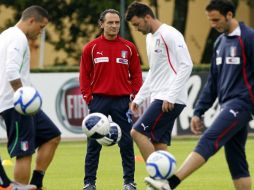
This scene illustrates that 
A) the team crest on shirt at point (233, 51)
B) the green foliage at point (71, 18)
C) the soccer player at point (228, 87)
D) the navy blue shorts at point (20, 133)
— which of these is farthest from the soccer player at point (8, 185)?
the green foliage at point (71, 18)

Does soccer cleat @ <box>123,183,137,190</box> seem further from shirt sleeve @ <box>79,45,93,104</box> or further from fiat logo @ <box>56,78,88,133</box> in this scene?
fiat logo @ <box>56,78,88,133</box>

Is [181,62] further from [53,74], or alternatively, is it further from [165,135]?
[53,74]

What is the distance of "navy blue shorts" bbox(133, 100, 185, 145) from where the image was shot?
1277cm

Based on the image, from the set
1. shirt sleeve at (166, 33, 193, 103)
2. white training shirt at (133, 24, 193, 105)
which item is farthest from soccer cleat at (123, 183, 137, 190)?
shirt sleeve at (166, 33, 193, 103)

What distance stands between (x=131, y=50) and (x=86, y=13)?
24188 mm

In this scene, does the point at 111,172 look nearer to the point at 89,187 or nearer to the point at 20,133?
the point at 89,187

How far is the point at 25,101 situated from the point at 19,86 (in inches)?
10.6

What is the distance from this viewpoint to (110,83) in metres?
13.9

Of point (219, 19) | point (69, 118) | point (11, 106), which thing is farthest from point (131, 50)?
point (69, 118)

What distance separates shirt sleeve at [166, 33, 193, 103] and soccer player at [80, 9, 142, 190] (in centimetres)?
121

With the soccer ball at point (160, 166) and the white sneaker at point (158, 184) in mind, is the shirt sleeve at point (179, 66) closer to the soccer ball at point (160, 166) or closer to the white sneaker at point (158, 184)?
the soccer ball at point (160, 166)

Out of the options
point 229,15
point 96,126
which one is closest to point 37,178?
point 96,126

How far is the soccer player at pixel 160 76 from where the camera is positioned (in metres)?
12.8

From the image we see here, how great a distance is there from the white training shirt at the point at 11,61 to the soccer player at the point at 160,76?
1578 mm
